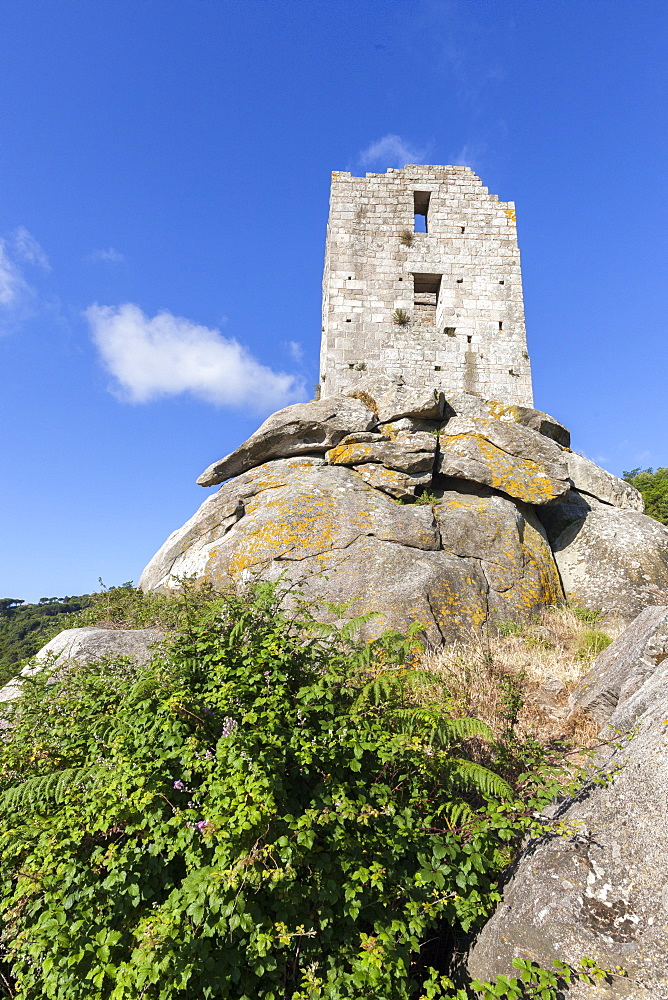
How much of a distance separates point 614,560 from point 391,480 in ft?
12.6

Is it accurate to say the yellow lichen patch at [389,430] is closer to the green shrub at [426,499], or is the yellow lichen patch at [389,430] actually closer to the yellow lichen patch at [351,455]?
the yellow lichen patch at [351,455]

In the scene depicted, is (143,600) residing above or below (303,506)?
below

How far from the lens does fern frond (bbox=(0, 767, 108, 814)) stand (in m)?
2.89

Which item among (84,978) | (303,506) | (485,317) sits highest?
(485,317)

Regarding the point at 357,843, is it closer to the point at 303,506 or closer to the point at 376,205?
the point at 303,506

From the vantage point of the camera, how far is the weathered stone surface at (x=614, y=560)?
820cm

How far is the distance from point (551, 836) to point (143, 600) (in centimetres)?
630

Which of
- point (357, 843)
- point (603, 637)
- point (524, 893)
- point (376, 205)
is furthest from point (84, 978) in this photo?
point (376, 205)

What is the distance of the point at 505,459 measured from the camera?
367 inches

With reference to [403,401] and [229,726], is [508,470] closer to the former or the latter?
[403,401]

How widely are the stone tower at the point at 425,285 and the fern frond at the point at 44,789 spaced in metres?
8.95

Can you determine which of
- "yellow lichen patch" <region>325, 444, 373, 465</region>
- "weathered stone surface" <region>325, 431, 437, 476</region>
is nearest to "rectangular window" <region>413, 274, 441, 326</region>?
"weathered stone surface" <region>325, 431, 437, 476</region>

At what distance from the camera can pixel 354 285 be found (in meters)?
11.6

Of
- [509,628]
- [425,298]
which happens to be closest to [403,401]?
[425,298]
